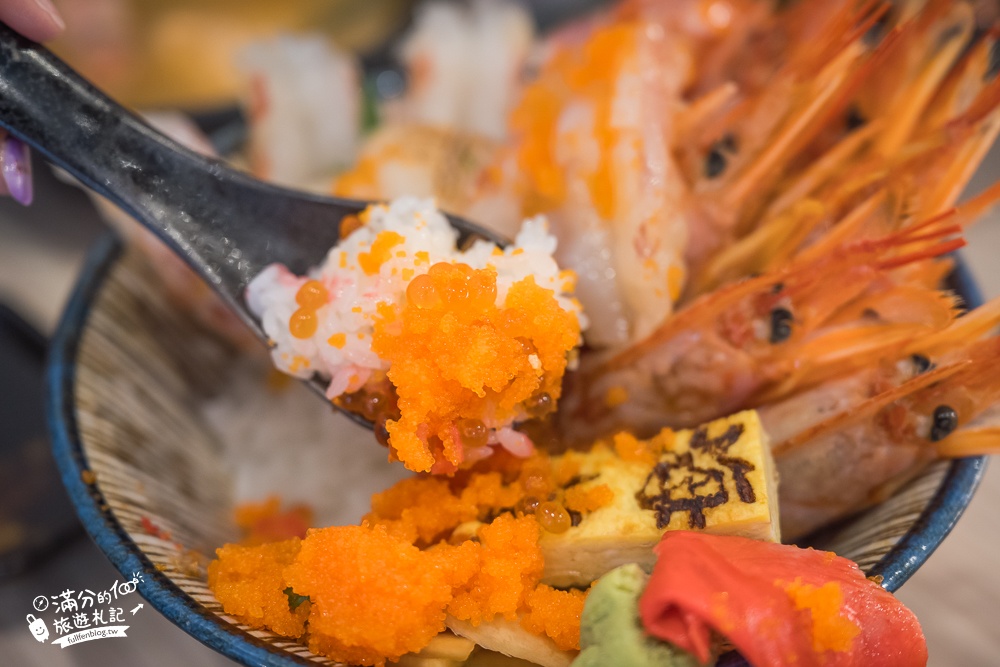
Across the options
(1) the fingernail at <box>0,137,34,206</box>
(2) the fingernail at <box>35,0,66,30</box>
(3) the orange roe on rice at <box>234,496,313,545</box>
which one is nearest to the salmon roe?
(3) the orange roe on rice at <box>234,496,313,545</box>

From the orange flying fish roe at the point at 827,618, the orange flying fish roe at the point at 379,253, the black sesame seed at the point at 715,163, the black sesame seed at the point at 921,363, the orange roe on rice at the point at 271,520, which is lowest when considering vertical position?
the orange flying fish roe at the point at 827,618

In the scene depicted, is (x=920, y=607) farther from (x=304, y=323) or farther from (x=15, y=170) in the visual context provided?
(x=15, y=170)

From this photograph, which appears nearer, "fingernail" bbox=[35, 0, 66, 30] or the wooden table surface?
"fingernail" bbox=[35, 0, 66, 30]

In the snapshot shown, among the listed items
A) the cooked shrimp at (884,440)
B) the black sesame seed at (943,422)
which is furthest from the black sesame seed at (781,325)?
the black sesame seed at (943,422)

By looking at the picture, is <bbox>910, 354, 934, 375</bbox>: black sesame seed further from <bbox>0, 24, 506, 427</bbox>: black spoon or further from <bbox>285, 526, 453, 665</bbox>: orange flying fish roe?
<bbox>285, 526, 453, 665</bbox>: orange flying fish roe

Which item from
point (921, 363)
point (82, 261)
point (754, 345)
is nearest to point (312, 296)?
point (754, 345)

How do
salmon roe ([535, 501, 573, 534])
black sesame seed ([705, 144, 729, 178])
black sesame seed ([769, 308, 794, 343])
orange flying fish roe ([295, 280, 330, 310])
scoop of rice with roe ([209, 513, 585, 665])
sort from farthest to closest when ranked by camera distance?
black sesame seed ([705, 144, 729, 178]), black sesame seed ([769, 308, 794, 343]), orange flying fish roe ([295, 280, 330, 310]), salmon roe ([535, 501, 573, 534]), scoop of rice with roe ([209, 513, 585, 665])

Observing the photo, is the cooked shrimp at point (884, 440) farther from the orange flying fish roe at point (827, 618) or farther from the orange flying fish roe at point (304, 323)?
the orange flying fish roe at point (304, 323)
